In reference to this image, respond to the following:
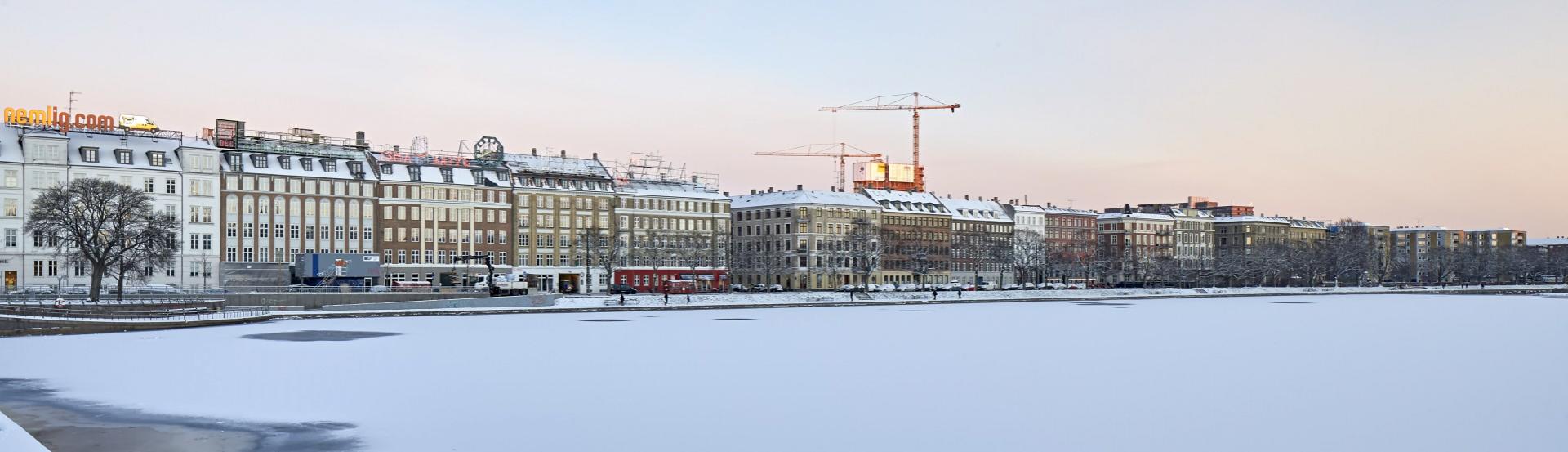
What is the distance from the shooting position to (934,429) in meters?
26.0

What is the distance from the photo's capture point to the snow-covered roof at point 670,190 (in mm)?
134125

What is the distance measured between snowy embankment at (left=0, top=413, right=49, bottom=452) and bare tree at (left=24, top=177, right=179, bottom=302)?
5576cm

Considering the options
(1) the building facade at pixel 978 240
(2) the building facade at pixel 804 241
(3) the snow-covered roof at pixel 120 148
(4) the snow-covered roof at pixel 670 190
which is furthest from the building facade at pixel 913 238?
(3) the snow-covered roof at pixel 120 148

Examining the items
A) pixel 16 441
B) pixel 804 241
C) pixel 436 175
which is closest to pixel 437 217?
pixel 436 175

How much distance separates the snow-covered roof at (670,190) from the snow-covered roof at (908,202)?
34.2 meters

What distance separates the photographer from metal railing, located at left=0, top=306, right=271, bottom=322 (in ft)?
197

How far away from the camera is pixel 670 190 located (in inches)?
5472

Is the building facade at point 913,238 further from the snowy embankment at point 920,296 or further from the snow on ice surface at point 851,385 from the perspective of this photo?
the snow on ice surface at point 851,385

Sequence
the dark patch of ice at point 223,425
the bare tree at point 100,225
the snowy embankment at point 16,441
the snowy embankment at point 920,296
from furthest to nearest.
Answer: the snowy embankment at point 920,296
the bare tree at point 100,225
the dark patch of ice at point 223,425
the snowy embankment at point 16,441

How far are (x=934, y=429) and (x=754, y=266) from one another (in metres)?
128

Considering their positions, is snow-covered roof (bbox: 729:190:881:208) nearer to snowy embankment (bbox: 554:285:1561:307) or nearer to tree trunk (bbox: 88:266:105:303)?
snowy embankment (bbox: 554:285:1561:307)

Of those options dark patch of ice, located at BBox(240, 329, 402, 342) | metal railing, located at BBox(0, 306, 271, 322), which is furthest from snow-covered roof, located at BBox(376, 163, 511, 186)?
dark patch of ice, located at BBox(240, 329, 402, 342)

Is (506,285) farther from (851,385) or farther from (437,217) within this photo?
(851,385)

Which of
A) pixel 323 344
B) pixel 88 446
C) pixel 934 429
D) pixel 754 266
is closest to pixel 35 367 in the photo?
pixel 323 344
